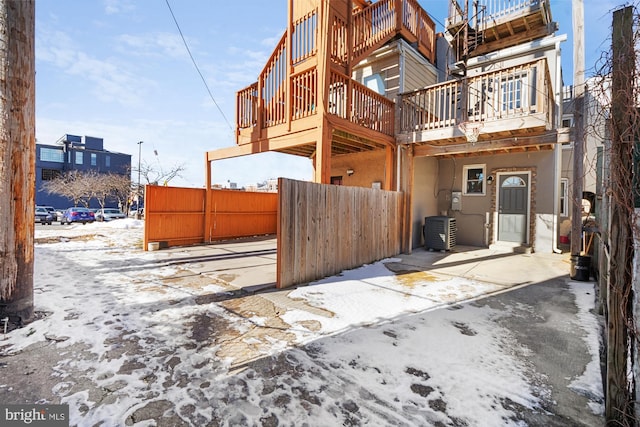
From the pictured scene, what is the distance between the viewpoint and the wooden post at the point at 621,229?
5.43 feet

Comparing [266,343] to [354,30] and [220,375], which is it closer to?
[220,375]

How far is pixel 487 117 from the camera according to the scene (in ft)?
20.9

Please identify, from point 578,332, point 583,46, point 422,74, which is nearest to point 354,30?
point 422,74

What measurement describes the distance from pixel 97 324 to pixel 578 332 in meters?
5.52

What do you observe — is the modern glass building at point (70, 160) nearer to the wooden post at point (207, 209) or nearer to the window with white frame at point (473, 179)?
the wooden post at point (207, 209)

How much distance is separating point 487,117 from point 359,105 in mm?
2862

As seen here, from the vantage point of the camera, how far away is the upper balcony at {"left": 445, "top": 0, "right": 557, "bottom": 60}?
27.1 feet

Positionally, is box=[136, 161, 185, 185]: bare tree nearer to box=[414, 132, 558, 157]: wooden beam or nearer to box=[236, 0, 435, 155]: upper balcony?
box=[236, 0, 435, 155]: upper balcony

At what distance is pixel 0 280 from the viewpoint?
2.81 m

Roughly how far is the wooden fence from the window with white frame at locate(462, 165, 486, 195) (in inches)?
309

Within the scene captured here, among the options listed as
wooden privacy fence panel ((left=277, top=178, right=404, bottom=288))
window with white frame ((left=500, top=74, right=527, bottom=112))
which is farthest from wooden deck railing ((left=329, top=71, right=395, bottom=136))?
window with white frame ((left=500, top=74, right=527, bottom=112))

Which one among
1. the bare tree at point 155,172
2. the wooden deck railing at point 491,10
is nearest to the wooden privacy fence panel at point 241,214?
the wooden deck railing at point 491,10

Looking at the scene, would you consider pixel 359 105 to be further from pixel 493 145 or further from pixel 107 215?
pixel 107 215

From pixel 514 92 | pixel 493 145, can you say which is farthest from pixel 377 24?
pixel 493 145
